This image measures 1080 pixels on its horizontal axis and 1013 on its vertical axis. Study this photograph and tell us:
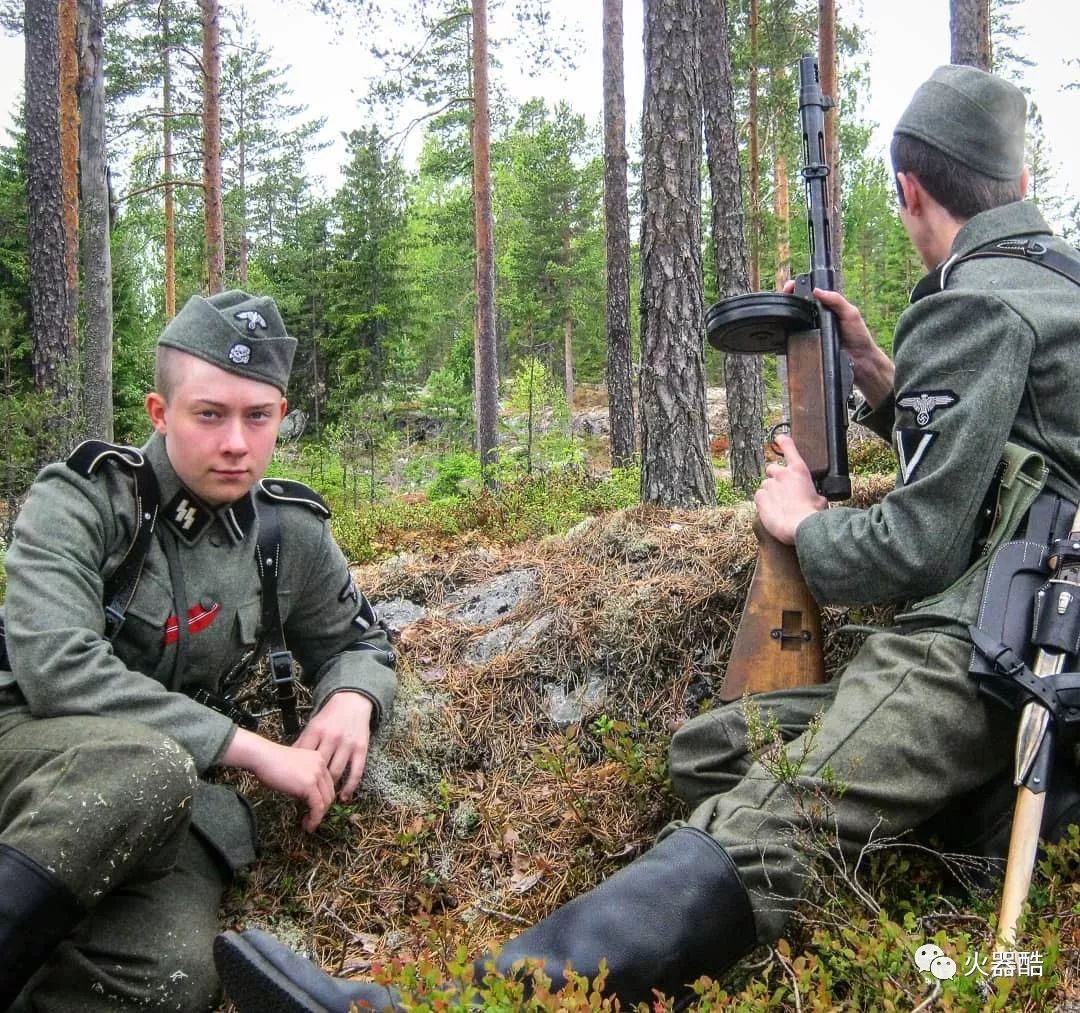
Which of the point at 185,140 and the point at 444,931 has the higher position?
the point at 185,140

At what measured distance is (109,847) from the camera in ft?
7.81

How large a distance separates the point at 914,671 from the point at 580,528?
2.59 meters

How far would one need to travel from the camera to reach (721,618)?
3744 mm

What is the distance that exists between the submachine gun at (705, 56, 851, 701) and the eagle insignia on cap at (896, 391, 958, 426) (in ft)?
1.40

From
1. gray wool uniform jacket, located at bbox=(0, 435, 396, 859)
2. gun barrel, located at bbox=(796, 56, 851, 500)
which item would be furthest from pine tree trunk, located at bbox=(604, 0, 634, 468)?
gray wool uniform jacket, located at bbox=(0, 435, 396, 859)

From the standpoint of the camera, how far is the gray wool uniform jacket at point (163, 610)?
2.59 m

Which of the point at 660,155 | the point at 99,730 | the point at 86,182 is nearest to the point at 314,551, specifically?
the point at 99,730

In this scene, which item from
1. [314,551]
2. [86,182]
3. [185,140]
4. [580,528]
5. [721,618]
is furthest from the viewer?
[185,140]

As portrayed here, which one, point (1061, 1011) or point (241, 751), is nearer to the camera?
point (1061, 1011)

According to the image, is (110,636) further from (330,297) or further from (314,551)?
(330,297)

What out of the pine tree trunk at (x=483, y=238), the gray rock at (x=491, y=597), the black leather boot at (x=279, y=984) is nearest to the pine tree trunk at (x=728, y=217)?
the pine tree trunk at (x=483, y=238)

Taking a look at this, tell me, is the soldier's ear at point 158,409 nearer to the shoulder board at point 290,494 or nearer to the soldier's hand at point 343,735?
the shoulder board at point 290,494

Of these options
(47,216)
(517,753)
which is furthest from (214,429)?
(47,216)

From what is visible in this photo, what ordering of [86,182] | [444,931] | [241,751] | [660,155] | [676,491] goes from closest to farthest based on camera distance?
[444,931] → [241,751] → [676,491] → [660,155] → [86,182]
